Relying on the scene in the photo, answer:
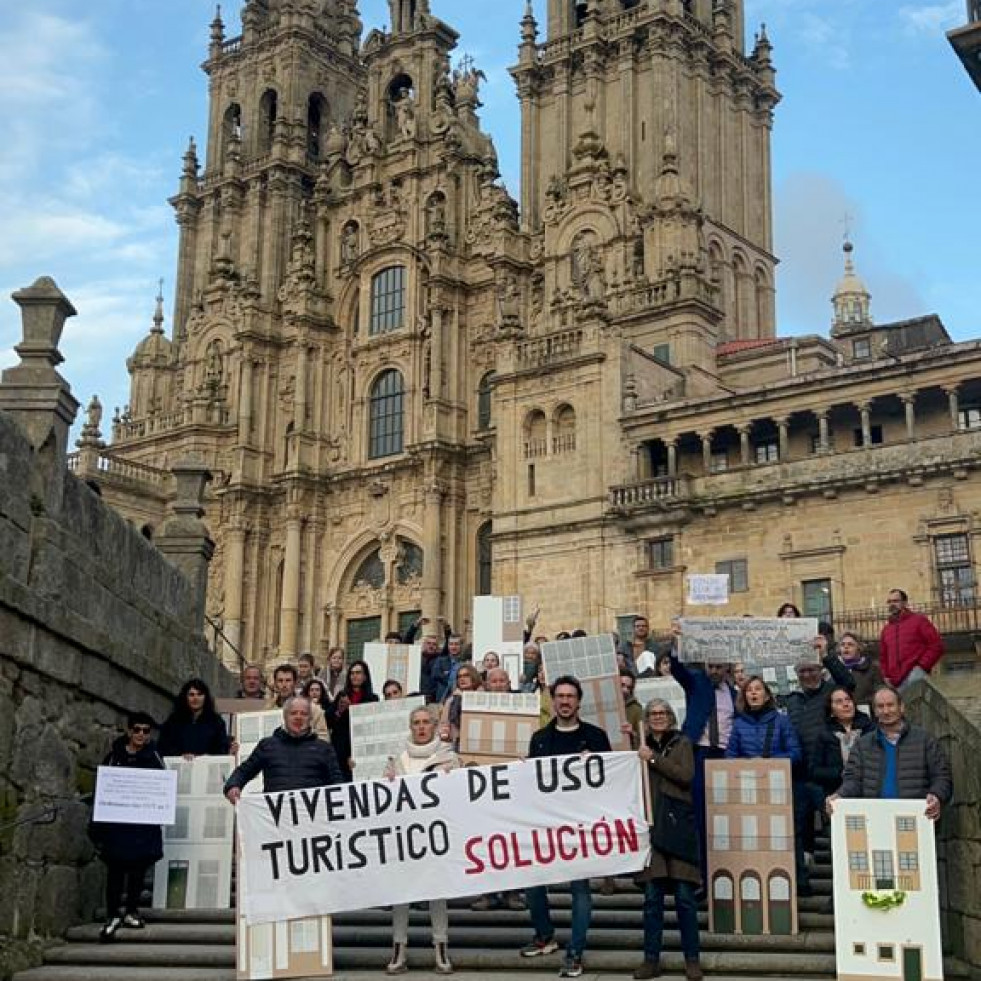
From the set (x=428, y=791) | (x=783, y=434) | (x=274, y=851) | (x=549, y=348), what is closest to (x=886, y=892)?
(x=428, y=791)

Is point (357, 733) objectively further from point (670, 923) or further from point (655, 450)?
point (655, 450)

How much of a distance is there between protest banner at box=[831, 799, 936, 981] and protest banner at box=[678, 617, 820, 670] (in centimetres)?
435

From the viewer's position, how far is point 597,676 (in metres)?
13.2

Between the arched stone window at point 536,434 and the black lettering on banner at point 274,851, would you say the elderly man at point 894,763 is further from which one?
the arched stone window at point 536,434

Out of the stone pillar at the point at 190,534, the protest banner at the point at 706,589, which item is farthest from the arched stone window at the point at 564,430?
the stone pillar at the point at 190,534

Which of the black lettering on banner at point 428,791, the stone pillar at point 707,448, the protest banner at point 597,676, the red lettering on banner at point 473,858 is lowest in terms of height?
the red lettering on banner at point 473,858

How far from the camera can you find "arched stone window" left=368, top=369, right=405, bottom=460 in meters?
47.3

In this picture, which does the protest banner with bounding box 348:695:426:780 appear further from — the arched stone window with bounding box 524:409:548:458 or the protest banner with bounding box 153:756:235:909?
the arched stone window with bounding box 524:409:548:458

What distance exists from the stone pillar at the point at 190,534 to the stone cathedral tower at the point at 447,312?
17733 mm

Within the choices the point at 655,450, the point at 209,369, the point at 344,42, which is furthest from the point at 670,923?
the point at 344,42

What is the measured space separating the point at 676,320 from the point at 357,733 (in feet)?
89.8

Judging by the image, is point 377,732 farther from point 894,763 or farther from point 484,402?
point 484,402

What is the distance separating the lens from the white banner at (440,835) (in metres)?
10.5

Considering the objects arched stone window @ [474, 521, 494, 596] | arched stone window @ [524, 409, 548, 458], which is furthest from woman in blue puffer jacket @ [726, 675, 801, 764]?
arched stone window @ [474, 521, 494, 596]
